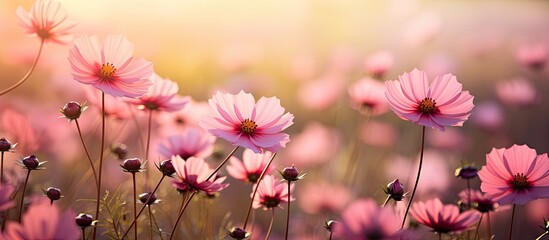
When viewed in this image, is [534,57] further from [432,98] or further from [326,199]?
[432,98]

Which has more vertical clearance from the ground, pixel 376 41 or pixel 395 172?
pixel 376 41

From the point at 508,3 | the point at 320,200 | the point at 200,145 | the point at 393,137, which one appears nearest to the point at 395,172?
the point at 393,137

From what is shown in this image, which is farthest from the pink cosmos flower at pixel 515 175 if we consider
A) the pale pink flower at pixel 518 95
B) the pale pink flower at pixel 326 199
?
the pale pink flower at pixel 518 95

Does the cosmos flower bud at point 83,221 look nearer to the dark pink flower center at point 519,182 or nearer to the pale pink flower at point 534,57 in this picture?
the dark pink flower center at point 519,182

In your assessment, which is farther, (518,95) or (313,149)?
(518,95)

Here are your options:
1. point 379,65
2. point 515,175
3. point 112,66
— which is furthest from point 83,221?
point 379,65

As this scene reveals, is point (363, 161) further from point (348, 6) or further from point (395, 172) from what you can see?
point (348, 6)
